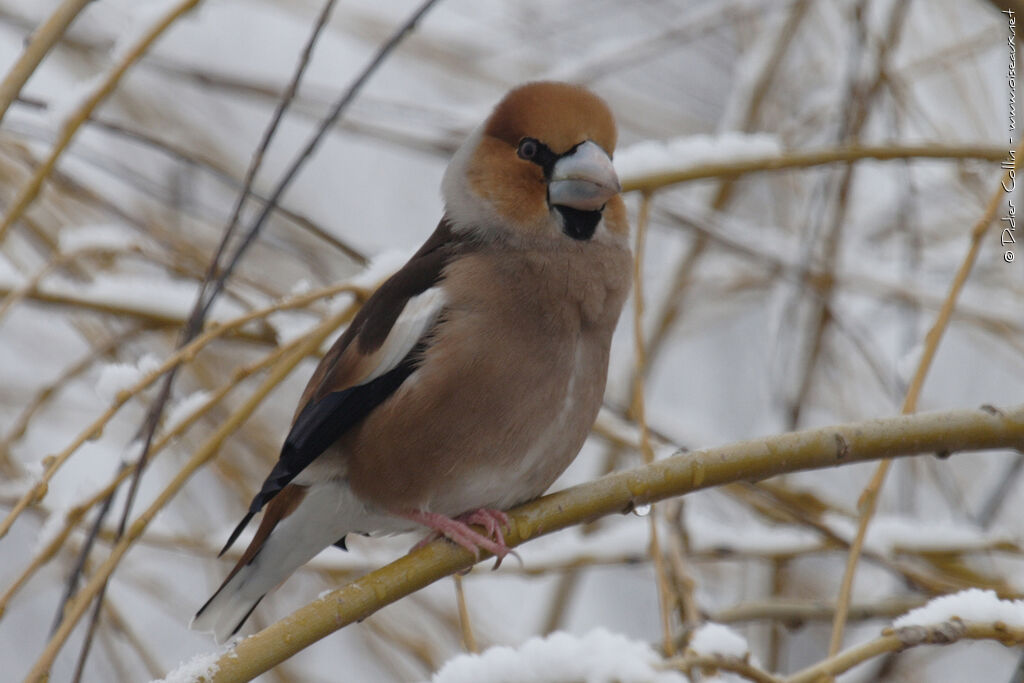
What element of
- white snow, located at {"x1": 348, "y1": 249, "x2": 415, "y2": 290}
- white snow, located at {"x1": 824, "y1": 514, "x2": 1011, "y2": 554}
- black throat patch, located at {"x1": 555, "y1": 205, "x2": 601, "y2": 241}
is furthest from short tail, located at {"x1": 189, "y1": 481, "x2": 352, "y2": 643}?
white snow, located at {"x1": 824, "y1": 514, "x2": 1011, "y2": 554}

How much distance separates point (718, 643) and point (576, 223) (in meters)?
1.16

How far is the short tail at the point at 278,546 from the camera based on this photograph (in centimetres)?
247

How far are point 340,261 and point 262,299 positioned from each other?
1.19 m

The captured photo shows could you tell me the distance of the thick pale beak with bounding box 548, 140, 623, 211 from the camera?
2279 mm

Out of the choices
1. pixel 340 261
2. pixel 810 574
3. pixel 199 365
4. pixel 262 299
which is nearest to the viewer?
pixel 262 299

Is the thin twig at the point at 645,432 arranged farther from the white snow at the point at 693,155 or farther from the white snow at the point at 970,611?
the white snow at the point at 970,611

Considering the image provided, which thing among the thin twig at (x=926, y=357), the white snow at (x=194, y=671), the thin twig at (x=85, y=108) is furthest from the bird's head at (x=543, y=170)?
the white snow at (x=194, y=671)

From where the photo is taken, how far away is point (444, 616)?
12.0 feet

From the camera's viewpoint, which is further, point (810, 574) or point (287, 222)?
point (810, 574)

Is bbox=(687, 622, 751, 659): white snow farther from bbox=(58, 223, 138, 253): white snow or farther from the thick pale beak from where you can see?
bbox=(58, 223, 138, 253): white snow

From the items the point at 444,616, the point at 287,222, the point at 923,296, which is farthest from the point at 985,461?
the point at 287,222

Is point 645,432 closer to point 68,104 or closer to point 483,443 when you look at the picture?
point 483,443

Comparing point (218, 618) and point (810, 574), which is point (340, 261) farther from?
point (810, 574)

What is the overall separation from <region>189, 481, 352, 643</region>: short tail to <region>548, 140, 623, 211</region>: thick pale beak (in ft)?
2.51
